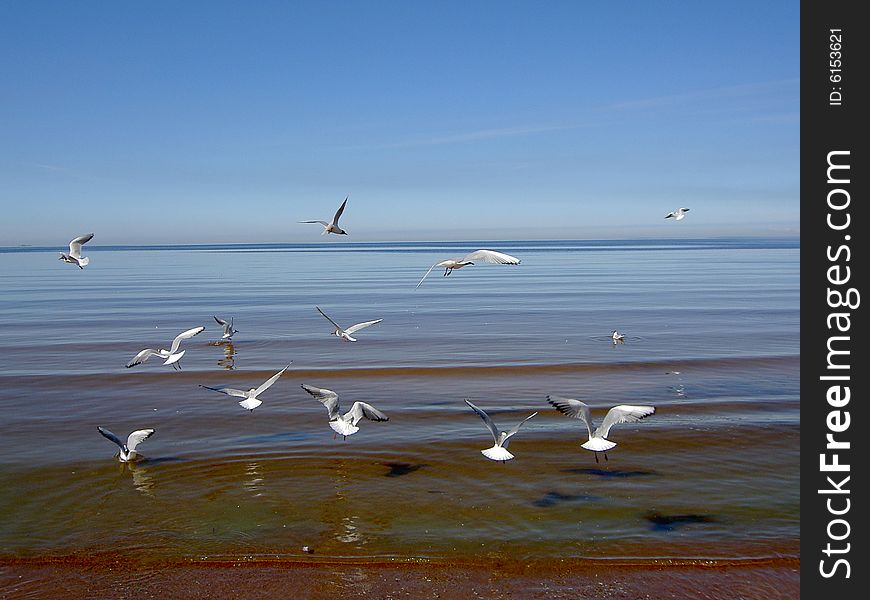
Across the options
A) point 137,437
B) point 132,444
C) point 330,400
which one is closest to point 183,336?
point 132,444

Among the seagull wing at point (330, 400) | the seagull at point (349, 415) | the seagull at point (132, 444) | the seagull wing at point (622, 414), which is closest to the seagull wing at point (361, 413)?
the seagull at point (349, 415)

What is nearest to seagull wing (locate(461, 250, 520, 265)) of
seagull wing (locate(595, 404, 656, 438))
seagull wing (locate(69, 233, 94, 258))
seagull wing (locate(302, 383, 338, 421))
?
seagull wing (locate(595, 404, 656, 438))

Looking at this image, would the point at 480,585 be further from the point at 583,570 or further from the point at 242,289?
the point at 242,289

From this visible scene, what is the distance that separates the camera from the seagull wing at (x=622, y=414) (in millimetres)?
10773

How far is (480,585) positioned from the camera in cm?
782

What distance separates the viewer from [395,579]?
795 centimetres

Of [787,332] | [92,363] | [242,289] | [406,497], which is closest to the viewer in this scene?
[406,497]

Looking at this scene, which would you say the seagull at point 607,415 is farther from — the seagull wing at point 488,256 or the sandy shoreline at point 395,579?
the seagull wing at point 488,256

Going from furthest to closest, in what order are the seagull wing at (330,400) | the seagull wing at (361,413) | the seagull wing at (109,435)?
the seagull wing at (330,400), the seagull wing at (361,413), the seagull wing at (109,435)

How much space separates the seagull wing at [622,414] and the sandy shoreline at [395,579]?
279 cm

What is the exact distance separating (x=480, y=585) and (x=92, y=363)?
14.7 meters

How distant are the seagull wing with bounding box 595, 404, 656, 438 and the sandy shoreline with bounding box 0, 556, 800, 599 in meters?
2.79

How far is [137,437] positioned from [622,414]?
6.83 metres

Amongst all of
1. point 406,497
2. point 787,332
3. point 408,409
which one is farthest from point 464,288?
point 406,497
